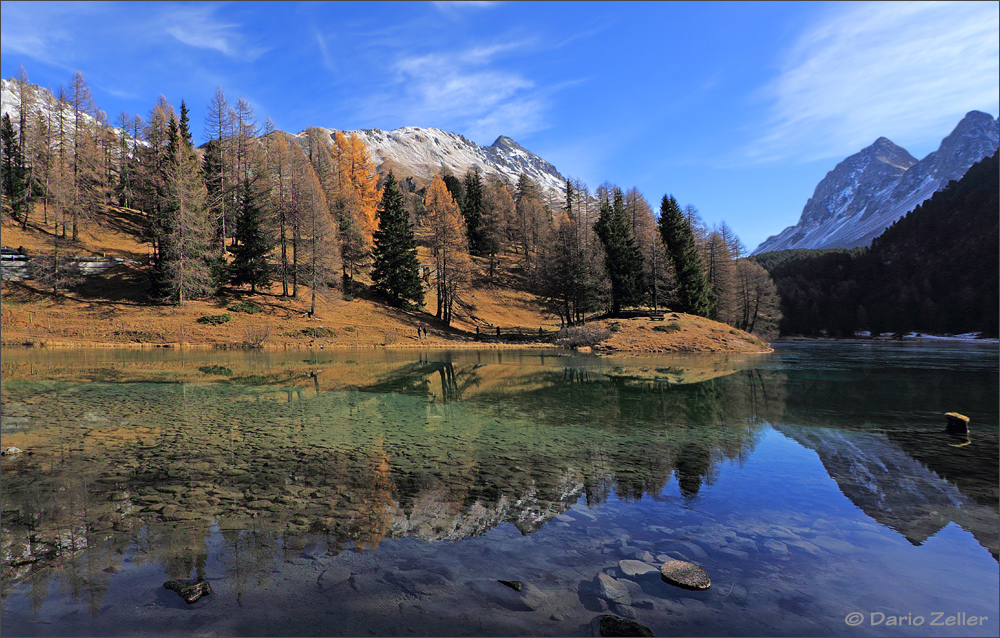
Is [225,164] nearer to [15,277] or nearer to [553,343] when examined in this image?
[15,277]

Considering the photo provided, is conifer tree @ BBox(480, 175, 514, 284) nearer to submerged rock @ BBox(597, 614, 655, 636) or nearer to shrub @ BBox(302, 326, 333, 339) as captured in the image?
shrub @ BBox(302, 326, 333, 339)

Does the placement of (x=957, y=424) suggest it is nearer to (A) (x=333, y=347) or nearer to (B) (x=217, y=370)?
(B) (x=217, y=370)

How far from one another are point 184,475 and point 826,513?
10.4 meters

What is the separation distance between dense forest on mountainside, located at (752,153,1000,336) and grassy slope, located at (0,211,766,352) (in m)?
88.2

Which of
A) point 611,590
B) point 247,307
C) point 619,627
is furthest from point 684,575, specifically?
point 247,307

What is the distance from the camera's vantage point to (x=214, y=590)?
180 inches

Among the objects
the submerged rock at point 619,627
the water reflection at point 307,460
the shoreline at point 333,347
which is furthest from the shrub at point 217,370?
the submerged rock at point 619,627

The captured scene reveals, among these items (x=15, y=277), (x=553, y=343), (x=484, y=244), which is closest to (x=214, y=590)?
(x=553, y=343)

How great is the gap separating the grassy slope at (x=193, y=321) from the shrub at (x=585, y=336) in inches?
50.6

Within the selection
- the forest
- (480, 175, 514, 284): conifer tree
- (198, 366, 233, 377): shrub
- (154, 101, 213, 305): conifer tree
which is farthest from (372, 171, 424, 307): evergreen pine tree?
(198, 366, 233, 377): shrub

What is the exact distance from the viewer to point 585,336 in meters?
43.0

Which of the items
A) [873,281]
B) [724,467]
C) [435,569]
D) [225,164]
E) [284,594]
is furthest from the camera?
[873,281]

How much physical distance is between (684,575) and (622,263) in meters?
51.0

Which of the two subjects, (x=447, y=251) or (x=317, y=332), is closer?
(x=317, y=332)
